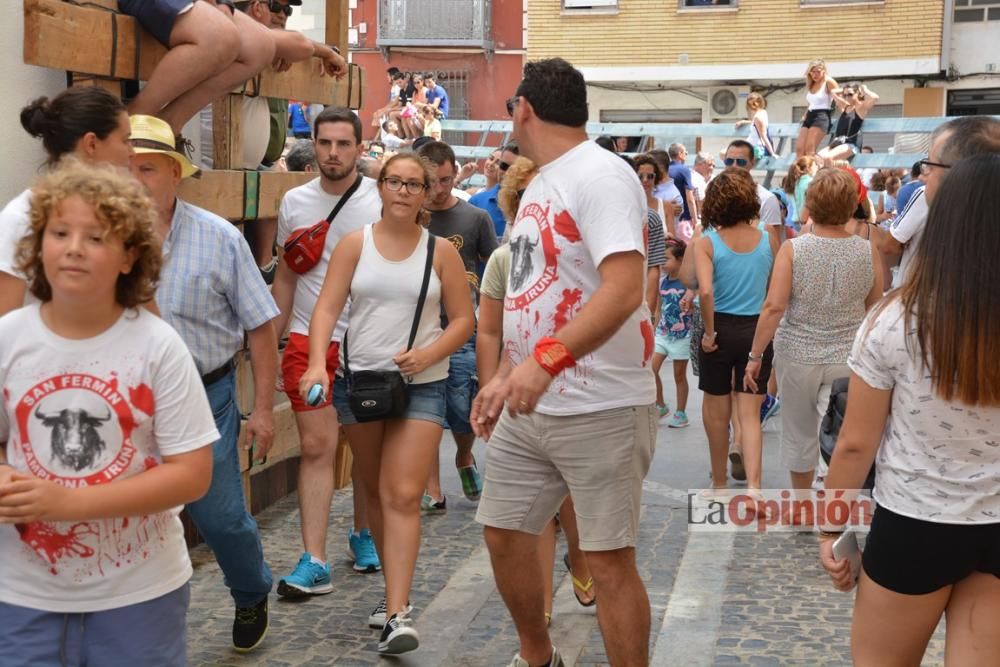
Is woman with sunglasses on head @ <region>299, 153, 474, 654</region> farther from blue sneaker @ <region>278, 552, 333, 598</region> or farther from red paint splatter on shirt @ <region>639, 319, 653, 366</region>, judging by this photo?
red paint splatter on shirt @ <region>639, 319, 653, 366</region>

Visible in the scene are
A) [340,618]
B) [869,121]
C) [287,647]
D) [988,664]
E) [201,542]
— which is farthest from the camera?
[869,121]

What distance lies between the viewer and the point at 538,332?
4.16m

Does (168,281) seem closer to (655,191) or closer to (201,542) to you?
(201,542)

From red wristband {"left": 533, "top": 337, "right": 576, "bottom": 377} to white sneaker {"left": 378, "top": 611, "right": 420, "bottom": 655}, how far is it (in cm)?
172

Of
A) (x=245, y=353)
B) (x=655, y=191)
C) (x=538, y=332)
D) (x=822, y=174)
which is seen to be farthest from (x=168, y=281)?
(x=655, y=191)

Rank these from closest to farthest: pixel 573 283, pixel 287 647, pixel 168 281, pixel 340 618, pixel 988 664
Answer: pixel 988 664, pixel 573 283, pixel 168 281, pixel 287 647, pixel 340 618

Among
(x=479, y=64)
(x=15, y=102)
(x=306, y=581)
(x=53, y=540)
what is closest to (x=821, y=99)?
(x=306, y=581)

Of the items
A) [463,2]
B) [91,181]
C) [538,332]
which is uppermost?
[463,2]

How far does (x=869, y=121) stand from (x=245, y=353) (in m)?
13.9

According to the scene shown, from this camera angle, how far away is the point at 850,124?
17.7m

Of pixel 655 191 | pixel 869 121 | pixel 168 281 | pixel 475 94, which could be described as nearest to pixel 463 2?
pixel 475 94

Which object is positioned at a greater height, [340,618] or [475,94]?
[475,94]

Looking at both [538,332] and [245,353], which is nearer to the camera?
[538,332]

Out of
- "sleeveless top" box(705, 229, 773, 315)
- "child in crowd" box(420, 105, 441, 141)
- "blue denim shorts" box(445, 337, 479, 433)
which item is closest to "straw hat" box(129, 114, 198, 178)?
"blue denim shorts" box(445, 337, 479, 433)
